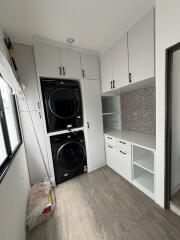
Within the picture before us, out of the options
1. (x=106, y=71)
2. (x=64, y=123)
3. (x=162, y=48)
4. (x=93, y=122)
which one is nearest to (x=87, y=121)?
(x=93, y=122)

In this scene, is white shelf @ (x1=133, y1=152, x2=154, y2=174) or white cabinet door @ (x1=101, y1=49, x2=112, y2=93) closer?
white shelf @ (x1=133, y1=152, x2=154, y2=174)

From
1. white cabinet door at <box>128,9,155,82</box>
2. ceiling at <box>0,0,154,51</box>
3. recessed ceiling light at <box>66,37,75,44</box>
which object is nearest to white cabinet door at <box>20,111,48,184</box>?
Answer: ceiling at <box>0,0,154,51</box>

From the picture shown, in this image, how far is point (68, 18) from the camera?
4.62 ft

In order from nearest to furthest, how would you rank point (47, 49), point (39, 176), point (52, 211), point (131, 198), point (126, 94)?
point (52, 211) → point (131, 198) → point (47, 49) → point (39, 176) → point (126, 94)

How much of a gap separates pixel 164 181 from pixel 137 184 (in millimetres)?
→ 573

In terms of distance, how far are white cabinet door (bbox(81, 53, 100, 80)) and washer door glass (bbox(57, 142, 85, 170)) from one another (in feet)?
4.63

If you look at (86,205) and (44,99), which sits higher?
(44,99)

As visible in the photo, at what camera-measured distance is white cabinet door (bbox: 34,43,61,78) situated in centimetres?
180

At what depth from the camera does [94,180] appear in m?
2.19

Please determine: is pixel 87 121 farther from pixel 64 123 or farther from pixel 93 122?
pixel 64 123

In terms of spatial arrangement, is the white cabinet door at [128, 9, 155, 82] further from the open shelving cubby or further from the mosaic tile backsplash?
the open shelving cubby

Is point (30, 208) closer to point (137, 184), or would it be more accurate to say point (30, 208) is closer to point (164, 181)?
point (137, 184)

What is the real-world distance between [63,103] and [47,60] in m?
0.75

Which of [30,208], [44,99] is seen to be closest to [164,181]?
[30,208]
